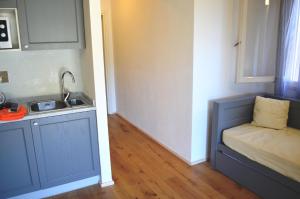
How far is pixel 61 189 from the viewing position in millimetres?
2553

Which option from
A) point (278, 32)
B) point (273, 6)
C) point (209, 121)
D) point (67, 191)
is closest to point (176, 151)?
point (209, 121)

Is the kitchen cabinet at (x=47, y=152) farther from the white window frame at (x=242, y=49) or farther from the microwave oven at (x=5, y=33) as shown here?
the white window frame at (x=242, y=49)

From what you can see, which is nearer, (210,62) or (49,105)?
(49,105)

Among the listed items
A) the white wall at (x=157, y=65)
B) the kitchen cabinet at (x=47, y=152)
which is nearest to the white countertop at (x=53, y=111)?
the kitchen cabinet at (x=47, y=152)

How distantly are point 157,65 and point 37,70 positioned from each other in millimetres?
1608

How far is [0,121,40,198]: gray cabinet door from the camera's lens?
218cm

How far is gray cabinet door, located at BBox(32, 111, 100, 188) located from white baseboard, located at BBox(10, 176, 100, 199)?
0.28 feet

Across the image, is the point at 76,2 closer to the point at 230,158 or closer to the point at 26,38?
the point at 26,38

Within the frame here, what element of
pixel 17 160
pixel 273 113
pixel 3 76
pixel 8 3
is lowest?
pixel 17 160

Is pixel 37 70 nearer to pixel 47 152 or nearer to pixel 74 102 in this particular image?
pixel 74 102

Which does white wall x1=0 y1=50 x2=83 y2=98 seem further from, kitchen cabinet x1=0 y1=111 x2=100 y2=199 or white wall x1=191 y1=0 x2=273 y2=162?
white wall x1=191 y1=0 x2=273 y2=162

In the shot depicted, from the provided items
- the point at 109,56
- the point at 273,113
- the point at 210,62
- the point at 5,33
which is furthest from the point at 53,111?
the point at 109,56

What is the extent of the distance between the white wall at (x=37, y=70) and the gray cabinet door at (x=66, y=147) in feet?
2.14

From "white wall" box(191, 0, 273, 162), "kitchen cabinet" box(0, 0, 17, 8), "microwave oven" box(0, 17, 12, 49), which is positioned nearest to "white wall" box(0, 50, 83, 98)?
"microwave oven" box(0, 17, 12, 49)
